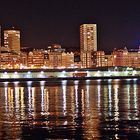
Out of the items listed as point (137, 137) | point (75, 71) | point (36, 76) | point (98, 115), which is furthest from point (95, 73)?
point (137, 137)

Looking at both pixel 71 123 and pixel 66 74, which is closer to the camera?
pixel 71 123

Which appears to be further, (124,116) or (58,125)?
(124,116)

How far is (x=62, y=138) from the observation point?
2466 cm

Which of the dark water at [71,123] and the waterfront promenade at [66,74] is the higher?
the dark water at [71,123]

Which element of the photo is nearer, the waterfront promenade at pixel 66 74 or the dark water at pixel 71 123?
the dark water at pixel 71 123

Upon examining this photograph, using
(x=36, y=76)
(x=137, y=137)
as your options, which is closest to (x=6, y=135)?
(x=137, y=137)

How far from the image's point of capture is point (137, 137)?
24609 mm

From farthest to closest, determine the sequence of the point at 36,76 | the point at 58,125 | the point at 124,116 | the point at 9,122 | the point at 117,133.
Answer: the point at 36,76 < the point at 124,116 < the point at 9,122 < the point at 58,125 < the point at 117,133

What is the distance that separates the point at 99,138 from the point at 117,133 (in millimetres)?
1823

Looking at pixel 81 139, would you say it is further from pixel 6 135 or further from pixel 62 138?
pixel 6 135

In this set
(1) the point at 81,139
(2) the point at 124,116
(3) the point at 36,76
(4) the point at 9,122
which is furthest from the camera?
(3) the point at 36,76

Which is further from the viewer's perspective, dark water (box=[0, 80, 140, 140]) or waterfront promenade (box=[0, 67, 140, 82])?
waterfront promenade (box=[0, 67, 140, 82])

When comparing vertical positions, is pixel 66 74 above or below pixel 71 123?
below

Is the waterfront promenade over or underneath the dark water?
underneath
